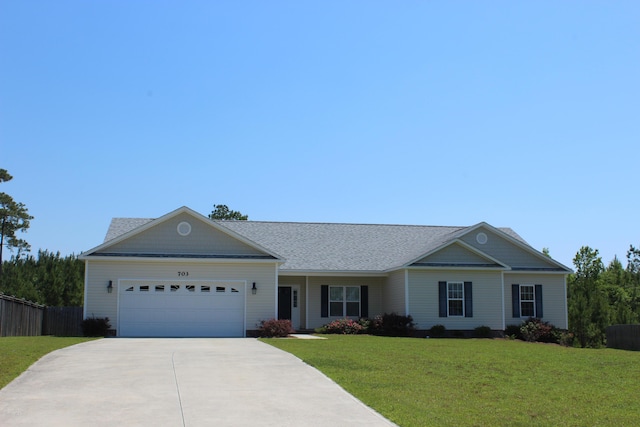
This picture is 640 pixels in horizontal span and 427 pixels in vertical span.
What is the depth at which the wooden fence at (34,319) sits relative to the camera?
2381cm

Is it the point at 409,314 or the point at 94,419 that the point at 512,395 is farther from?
the point at 409,314

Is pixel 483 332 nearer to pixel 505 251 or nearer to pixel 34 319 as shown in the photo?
pixel 505 251

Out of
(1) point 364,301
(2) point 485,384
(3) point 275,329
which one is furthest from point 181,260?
(2) point 485,384

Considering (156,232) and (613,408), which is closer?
(613,408)

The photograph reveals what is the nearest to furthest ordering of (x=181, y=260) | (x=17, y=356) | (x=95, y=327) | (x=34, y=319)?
1. (x=17, y=356)
2. (x=95, y=327)
3. (x=181, y=260)
4. (x=34, y=319)

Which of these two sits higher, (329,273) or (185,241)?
(185,241)

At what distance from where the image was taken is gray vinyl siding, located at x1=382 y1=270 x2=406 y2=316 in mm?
30266

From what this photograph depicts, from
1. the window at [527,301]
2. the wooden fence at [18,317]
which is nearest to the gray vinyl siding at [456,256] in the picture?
the window at [527,301]

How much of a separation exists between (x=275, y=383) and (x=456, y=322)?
18686mm

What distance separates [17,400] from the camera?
10672 millimetres

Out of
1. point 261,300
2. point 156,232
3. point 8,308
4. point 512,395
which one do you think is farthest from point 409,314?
point 512,395

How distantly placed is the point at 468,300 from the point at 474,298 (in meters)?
0.29

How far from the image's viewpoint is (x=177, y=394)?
1149 centimetres

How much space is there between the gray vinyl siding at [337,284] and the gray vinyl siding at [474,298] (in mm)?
3018
